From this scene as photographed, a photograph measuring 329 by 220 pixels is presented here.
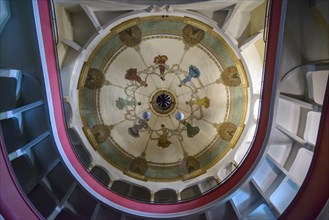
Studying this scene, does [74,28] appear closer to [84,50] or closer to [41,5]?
[84,50]

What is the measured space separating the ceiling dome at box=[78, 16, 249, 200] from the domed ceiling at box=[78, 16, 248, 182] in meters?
0.03

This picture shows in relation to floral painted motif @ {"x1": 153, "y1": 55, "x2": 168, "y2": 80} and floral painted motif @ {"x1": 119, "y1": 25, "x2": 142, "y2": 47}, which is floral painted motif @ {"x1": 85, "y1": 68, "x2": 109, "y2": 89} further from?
floral painted motif @ {"x1": 153, "y1": 55, "x2": 168, "y2": 80}

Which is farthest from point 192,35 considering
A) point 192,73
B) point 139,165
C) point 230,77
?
point 139,165

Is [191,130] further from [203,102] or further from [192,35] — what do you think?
[192,35]

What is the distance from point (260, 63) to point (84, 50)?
5.37 metres

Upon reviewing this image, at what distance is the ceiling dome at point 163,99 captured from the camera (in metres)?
10.3

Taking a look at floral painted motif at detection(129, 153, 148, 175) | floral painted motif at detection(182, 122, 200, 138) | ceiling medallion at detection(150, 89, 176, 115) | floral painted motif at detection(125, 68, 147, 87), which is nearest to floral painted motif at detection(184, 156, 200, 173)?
floral painted motif at detection(182, 122, 200, 138)

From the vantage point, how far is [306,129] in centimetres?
819

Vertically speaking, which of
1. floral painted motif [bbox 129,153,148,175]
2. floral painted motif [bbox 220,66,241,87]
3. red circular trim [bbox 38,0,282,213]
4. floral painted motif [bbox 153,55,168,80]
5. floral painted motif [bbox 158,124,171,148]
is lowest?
red circular trim [bbox 38,0,282,213]

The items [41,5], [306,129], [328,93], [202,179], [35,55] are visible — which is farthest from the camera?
[202,179]

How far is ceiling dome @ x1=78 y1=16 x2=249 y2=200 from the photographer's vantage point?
33.8 feet

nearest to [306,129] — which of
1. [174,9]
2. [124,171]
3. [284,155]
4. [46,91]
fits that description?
[284,155]

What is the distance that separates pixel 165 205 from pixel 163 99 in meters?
3.78

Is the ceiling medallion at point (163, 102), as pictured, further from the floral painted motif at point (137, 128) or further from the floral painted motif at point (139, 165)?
the floral painted motif at point (139, 165)
